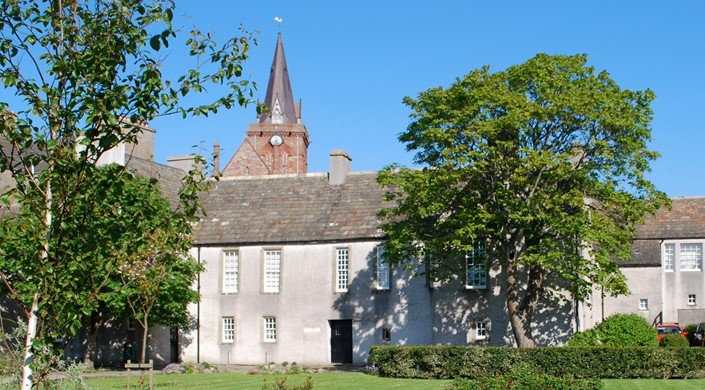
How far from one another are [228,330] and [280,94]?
67110 mm

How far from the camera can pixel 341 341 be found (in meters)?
39.7

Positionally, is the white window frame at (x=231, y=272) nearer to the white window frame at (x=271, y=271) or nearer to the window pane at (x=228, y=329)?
the window pane at (x=228, y=329)

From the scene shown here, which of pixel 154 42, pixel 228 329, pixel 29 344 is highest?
pixel 154 42

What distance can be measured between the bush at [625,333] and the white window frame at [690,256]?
74.1ft

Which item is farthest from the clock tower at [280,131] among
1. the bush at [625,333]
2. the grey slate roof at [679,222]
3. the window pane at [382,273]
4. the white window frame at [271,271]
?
the bush at [625,333]

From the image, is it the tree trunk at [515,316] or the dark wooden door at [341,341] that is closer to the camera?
the tree trunk at [515,316]

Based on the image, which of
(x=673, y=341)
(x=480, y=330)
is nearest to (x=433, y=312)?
(x=480, y=330)

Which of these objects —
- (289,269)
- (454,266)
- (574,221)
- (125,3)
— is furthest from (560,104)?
(125,3)

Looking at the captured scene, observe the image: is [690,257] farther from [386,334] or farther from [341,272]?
[341,272]

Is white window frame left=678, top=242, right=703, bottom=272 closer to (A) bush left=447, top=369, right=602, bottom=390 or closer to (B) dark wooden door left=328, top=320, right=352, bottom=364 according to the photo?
(B) dark wooden door left=328, top=320, right=352, bottom=364

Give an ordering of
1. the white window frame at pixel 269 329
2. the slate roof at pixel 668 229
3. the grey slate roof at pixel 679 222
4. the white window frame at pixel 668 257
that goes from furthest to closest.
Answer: the white window frame at pixel 668 257 → the grey slate roof at pixel 679 222 → the slate roof at pixel 668 229 → the white window frame at pixel 269 329

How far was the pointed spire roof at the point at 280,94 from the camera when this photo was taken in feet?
346

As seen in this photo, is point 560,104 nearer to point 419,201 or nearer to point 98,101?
point 419,201

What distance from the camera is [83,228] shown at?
10.4 metres
